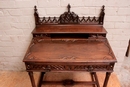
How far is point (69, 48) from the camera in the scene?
1.10m

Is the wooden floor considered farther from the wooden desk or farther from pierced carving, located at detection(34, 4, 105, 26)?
pierced carving, located at detection(34, 4, 105, 26)

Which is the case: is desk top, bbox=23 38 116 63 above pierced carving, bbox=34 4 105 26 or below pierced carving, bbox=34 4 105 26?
below

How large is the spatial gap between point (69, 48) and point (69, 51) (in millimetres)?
46

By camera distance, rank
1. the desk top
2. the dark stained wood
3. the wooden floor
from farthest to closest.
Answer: the wooden floor
the dark stained wood
the desk top

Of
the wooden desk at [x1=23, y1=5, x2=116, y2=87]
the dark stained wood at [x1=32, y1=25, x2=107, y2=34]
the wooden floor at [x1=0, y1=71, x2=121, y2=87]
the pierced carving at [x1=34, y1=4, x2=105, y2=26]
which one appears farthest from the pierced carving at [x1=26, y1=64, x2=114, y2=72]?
the wooden floor at [x1=0, y1=71, x2=121, y2=87]

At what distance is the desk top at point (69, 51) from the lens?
0.97m

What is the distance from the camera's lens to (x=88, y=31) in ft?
4.00

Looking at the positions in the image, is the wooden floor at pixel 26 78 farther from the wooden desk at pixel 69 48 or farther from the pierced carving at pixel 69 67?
the pierced carving at pixel 69 67

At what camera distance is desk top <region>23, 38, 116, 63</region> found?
3.19ft

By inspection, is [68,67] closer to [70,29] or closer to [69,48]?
[69,48]

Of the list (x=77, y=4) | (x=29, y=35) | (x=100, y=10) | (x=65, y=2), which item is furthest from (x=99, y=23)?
(x=29, y=35)

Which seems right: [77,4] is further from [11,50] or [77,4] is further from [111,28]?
[11,50]

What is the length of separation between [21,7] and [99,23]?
0.88 m

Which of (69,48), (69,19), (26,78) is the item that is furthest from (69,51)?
(26,78)
